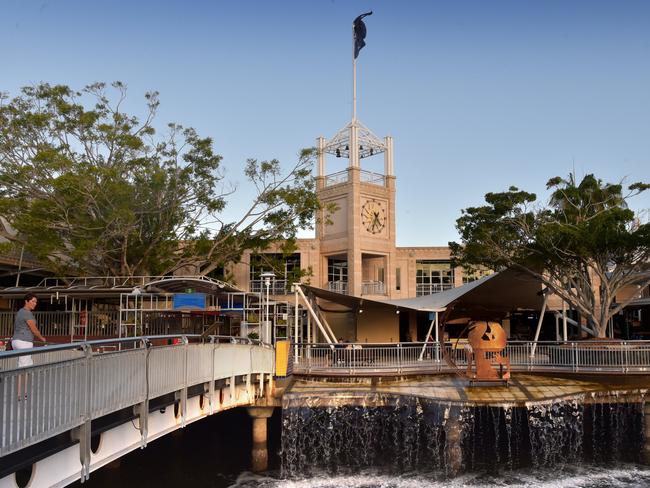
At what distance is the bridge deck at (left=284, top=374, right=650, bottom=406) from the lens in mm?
23578

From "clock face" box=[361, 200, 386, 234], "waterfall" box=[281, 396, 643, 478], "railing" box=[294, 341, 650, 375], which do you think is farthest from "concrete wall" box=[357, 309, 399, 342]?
"waterfall" box=[281, 396, 643, 478]

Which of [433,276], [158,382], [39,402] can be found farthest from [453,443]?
[433,276]

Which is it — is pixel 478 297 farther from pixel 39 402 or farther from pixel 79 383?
pixel 39 402

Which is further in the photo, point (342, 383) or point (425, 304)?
point (425, 304)

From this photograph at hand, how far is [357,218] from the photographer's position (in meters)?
43.2

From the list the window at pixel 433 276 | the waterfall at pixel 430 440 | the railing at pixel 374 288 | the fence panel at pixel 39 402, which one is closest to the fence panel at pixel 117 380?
the fence panel at pixel 39 402

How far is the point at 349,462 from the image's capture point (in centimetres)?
2417

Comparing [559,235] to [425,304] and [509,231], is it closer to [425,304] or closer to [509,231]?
[509,231]

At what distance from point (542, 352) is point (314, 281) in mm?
19782

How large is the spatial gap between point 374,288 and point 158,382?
33782 mm

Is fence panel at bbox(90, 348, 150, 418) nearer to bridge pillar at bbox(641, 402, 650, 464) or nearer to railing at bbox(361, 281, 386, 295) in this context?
bridge pillar at bbox(641, 402, 650, 464)

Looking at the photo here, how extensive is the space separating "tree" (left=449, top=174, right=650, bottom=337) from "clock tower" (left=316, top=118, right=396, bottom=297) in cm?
1019

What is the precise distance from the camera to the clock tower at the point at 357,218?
142ft

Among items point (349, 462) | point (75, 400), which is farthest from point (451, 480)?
point (75, 400)
